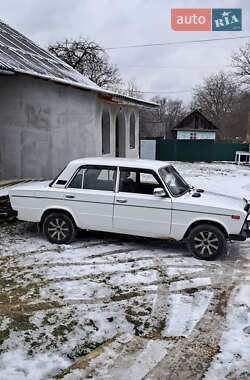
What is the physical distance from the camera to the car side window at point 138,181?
284 inches

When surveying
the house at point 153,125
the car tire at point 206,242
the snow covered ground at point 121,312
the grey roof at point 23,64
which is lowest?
the snow covered ground at point 121,312

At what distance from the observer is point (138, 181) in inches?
287

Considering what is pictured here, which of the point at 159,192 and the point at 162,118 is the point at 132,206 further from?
the point at 162,118

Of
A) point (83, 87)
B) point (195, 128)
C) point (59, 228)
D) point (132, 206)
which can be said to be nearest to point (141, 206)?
point (132, 206)

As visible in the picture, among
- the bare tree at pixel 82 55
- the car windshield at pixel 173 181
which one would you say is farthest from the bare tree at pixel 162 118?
the car windshield at pixel 173 181

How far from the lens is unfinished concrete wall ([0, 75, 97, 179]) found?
509 inches

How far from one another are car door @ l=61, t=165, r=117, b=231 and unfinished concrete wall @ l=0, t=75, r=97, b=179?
6005 millimetres

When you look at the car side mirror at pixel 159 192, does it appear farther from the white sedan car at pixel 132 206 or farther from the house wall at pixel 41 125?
the house wall at pixel 41 125

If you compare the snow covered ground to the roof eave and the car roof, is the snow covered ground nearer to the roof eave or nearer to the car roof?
the car roof

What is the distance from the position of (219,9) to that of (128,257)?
1618cm

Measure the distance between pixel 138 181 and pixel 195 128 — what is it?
4588 centimetres

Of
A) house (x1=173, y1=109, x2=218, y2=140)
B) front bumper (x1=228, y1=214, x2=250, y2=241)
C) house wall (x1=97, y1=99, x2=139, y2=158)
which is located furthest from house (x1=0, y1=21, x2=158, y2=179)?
house (x1=173, y1=109, x2=218, y2=140)

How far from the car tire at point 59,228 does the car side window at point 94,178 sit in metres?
0.60

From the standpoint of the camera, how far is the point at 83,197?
732 centimetres
